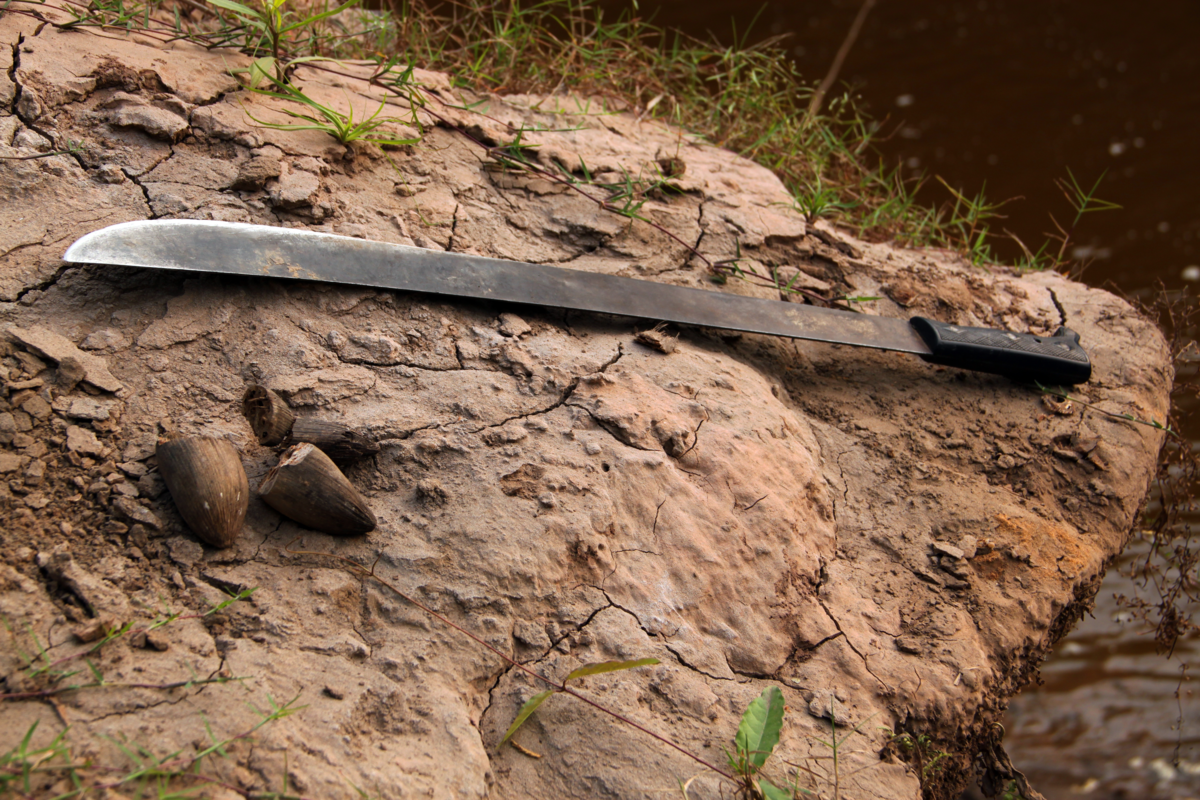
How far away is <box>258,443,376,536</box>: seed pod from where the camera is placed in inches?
56.1

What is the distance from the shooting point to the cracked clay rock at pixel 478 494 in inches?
51.9

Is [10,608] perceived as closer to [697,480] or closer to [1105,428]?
[697,480]

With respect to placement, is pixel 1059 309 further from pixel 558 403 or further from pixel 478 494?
pixel 478 494

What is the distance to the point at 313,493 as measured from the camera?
142cm

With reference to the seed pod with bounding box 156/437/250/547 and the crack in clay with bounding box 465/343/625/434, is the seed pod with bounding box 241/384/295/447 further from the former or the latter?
the crack in clay with bounding box 465/343/625/434

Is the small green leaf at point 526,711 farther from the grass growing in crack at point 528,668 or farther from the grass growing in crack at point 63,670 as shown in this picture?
the grass growing in crack at point 63,670

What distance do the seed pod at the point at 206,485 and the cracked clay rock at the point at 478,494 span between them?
5 cm

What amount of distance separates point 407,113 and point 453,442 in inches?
45.9

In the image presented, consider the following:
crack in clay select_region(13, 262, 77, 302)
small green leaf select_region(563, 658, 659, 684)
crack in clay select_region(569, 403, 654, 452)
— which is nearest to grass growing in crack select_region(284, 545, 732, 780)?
small green leaf select_region(563, 658, 659, 684)

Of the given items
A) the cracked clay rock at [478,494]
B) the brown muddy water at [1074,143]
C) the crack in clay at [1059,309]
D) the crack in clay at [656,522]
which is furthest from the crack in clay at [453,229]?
the brown muddy water at [1074,143]

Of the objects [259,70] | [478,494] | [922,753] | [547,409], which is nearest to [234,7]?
[259,70]

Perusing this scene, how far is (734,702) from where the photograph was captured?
1.49 metres

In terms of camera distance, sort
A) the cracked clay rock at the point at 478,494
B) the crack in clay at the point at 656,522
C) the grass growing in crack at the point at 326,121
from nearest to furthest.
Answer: the cracked clay rock at the point at 478,494 < the crack in clay at the point at 656,522 < the grass growing in crack at the point at 326,121

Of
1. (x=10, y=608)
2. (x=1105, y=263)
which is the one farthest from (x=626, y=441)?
(x=1105, y=263)
